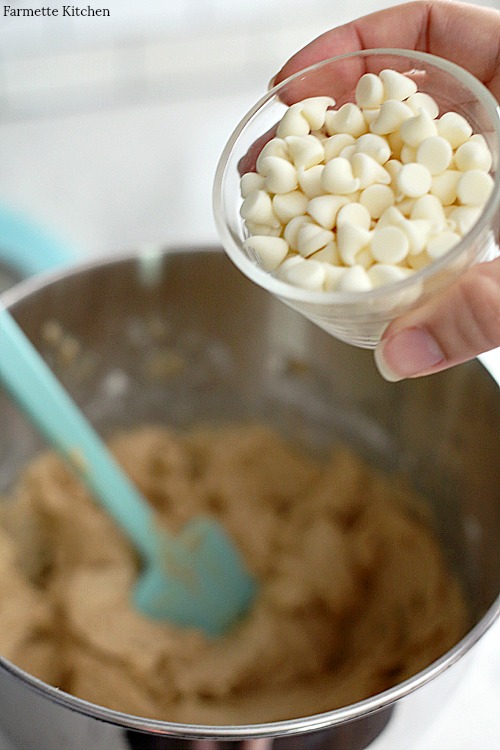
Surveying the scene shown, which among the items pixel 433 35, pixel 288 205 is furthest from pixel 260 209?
pixel 433 35

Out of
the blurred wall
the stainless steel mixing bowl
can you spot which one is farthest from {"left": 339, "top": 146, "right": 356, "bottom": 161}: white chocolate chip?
the blurred wall

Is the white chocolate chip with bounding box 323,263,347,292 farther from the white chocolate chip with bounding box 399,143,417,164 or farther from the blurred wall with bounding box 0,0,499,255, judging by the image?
the blurred wall with bounding box 0,0,499,255

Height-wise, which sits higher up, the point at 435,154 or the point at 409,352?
the point at 435,154

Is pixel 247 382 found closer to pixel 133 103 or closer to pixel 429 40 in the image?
pixel 429 40

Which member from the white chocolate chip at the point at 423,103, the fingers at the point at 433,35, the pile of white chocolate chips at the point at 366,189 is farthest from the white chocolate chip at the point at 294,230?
the fingers at the point at 433,35

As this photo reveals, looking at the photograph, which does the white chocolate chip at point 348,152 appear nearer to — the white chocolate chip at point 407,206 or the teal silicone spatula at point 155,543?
the white chocolate chip at point 407,206
